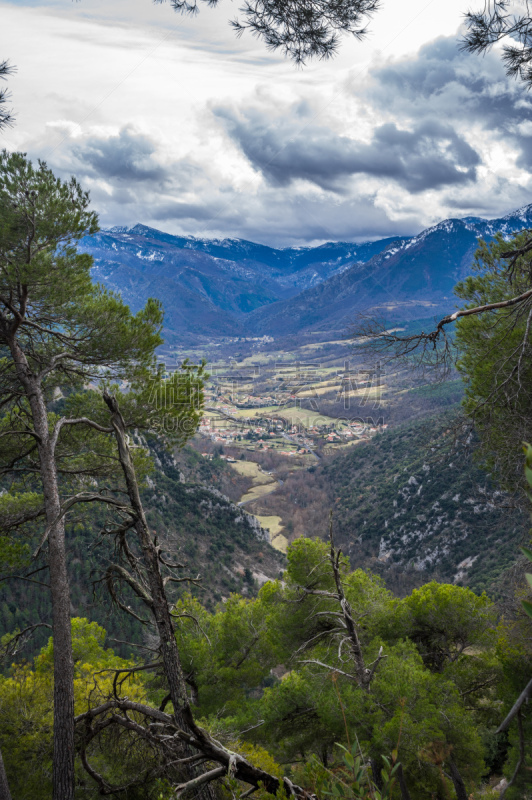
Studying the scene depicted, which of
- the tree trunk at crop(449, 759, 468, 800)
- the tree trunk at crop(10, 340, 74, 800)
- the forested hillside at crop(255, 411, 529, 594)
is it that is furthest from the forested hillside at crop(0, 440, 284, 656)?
the tree trunk at crop(10, 340, 74, 800)

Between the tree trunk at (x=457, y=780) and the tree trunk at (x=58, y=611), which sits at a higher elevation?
the tree trunk at (x=58, y=611)

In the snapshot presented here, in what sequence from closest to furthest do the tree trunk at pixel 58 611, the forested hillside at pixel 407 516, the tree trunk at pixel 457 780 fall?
the tree trunk at pixel 58 611
the tree trunk at pixel 457 780
the forested hillside at pixel 407 516

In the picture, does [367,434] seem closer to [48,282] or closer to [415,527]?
[415,527]

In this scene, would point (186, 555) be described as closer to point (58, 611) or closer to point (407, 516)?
point (407, 516)

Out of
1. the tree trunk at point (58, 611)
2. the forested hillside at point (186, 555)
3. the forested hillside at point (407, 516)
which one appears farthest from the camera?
the forested hillside at point (407, 516)

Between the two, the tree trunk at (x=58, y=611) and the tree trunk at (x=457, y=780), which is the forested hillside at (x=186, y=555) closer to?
the tree trunk at (x=457, y=780)

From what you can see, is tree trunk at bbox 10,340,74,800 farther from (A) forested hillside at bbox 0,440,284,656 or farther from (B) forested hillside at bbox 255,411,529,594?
(A) forested hillside at bbox 0,440,284,656

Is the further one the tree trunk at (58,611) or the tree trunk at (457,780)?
the tree trunk at (457,780)

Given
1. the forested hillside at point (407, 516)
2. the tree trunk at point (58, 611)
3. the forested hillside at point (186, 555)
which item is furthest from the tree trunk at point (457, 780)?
the forested hillside at point (186, 555)

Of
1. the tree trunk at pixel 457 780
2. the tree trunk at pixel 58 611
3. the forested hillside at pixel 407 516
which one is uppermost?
the tree trunk at pixel 58 611

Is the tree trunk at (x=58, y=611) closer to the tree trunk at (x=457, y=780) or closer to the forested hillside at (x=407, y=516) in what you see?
the tree trunk at (x=457, y=780)
